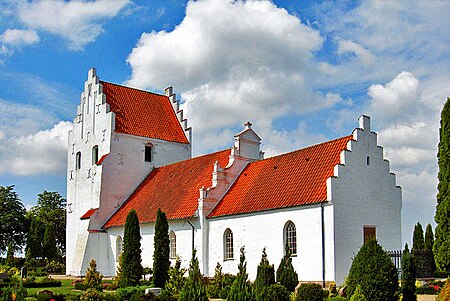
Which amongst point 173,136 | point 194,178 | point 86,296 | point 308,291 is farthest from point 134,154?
point 308,291

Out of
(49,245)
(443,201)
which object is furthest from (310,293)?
(49,245)

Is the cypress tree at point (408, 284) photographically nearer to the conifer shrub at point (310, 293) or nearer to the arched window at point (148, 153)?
the conifer shrub at point (310, 293)

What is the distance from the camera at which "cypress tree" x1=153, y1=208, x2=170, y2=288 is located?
2669cm

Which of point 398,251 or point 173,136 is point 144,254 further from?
point 398,251

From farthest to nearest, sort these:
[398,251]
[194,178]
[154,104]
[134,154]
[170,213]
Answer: [154,104] → [134,154] → [194,178] → [170,213] → [398,251]

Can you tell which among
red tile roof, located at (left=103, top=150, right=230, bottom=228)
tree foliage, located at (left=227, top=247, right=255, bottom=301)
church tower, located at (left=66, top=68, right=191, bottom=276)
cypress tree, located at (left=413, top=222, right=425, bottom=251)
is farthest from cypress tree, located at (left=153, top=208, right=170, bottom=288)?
cypress tree, located at (left=413, top=222, right=425, bottom=251)

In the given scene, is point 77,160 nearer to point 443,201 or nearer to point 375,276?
point 443,201

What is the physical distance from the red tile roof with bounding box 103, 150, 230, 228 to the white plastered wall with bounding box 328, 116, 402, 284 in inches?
360

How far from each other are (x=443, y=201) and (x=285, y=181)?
285 inches

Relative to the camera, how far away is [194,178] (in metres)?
33.7

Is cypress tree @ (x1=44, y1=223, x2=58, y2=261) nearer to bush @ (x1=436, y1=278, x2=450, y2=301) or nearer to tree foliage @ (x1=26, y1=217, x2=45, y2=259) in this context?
tree foliage @ (x1=26, y1=217, x2=45, y2=259)

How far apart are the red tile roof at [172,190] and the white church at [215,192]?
0.10 meters

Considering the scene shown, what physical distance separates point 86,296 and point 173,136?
70.1ft

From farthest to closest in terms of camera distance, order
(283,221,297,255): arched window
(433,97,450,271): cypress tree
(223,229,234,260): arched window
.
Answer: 1. (223,229,234,260): arched window
2. (283,221,297,255): arched window
3. (433,97,450,271): cypress tree
